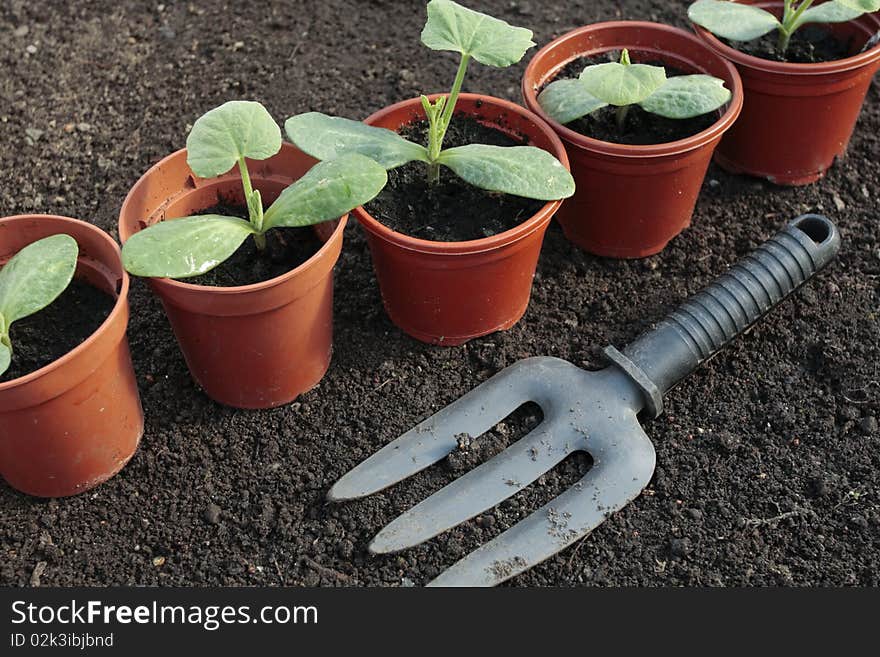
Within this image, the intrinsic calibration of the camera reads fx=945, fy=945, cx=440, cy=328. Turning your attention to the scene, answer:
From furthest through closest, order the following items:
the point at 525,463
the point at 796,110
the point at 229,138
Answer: the point at 796,110 < the point at 525,463 < the point at 229,138

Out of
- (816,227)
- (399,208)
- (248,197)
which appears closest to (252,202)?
(248,197)

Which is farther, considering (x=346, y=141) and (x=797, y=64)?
(x=797, y=64)

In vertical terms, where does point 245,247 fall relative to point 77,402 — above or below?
above

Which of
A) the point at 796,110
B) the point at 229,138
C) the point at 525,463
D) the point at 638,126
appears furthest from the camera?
the point at 796,110

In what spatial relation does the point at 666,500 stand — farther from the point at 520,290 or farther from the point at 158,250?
the point at 158,250

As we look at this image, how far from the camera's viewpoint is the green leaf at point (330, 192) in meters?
1.83

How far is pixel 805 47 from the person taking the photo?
2.58 meters

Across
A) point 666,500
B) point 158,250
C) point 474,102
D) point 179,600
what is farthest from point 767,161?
point 179,600

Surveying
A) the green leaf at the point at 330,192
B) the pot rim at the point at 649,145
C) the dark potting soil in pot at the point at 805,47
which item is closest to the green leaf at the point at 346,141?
the green leaf at the point at 330,192

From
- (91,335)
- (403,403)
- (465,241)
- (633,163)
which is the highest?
(633,163)

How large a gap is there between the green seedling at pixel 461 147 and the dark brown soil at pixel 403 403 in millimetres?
452

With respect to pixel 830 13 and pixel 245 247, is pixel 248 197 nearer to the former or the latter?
pixel 245 247

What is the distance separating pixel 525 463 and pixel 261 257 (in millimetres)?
716

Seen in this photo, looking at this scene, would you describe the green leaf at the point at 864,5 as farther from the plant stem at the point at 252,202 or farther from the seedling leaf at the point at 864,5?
the plant stem at the point at 252,202
